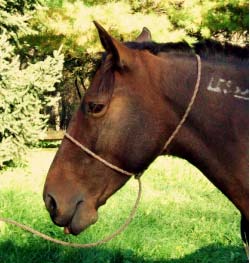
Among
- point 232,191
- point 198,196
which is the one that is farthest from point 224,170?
point 198,196

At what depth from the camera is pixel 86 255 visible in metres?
4.82

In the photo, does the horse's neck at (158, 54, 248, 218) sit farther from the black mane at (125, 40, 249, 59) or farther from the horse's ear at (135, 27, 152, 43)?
the horse's ear at (135, 27, 152, 43)

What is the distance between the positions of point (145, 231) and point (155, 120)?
343 cm

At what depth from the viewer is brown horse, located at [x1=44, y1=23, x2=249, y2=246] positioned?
2.34m

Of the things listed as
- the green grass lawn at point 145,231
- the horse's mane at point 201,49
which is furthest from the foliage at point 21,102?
the horse's mane at point 201,49

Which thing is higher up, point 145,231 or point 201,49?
point 201,49

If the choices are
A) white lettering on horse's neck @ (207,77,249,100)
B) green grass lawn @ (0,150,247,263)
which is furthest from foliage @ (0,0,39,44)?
white lettering on horse's neck @ (207,77,249,100)

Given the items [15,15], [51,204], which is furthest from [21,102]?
[51,204]

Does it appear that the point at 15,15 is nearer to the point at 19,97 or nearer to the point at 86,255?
the point at 19,97

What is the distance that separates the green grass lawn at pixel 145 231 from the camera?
4.88 m

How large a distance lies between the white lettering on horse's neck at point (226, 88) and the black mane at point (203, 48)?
0.50ft

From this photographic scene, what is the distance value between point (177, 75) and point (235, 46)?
0.34 m

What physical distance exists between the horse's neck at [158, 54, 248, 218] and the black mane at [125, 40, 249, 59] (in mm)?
89

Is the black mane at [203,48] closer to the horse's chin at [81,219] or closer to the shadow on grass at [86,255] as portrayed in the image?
the horse's chin at [81,219]
